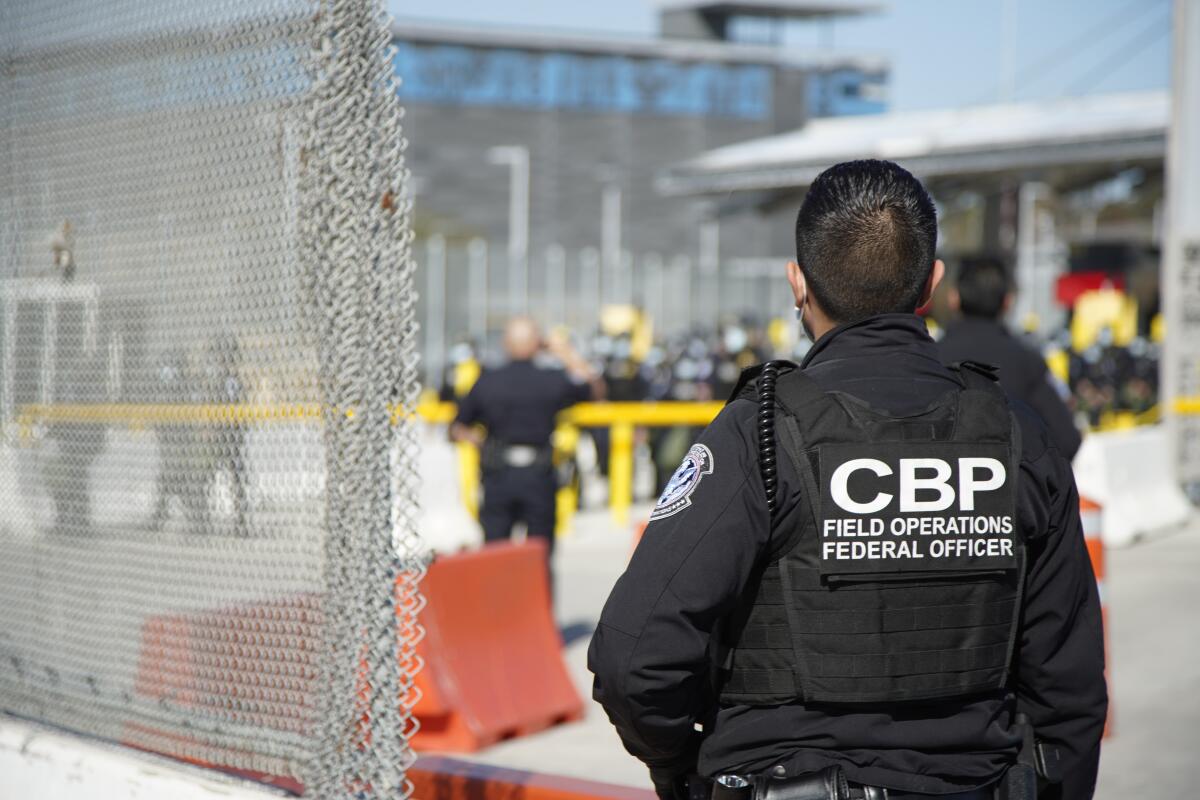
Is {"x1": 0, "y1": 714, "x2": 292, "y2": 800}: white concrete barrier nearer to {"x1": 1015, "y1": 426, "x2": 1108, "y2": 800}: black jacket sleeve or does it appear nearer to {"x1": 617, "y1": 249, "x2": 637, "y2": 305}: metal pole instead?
{"x1": 1015, "y1": 426, "x2": 1108, "y2": 800}: black jacket sleeve

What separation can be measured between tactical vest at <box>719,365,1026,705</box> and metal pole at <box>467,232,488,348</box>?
106 feet

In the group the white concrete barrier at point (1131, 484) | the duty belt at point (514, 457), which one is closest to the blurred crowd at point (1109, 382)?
the white concrete barrier at point (1131, 484)

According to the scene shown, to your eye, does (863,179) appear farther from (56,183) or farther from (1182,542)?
(1182,542)

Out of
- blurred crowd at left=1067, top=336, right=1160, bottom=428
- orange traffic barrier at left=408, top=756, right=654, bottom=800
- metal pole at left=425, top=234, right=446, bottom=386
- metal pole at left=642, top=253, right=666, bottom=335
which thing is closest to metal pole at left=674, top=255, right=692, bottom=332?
metal pole at left=642, top=253, right=666, bottom=335

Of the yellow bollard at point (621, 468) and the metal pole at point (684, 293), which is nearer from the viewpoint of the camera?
the yellow bollard at point (621, 468)

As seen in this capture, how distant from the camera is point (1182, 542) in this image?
11.6 meters

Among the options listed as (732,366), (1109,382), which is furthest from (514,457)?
(1109,382)

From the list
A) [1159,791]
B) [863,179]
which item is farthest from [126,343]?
[1159,791]

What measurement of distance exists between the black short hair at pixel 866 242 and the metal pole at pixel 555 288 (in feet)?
111

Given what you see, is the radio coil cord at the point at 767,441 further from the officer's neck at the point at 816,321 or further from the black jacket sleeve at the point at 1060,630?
the black jacket sleeve at the point at 1060,630

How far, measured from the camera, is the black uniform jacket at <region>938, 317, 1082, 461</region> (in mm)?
5301

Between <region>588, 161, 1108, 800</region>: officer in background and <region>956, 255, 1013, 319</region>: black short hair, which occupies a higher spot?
<region>956, 255, 1013, 319</region>: black short hair

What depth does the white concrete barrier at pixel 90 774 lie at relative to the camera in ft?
10.2

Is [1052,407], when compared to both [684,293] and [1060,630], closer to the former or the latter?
[1060,630]
